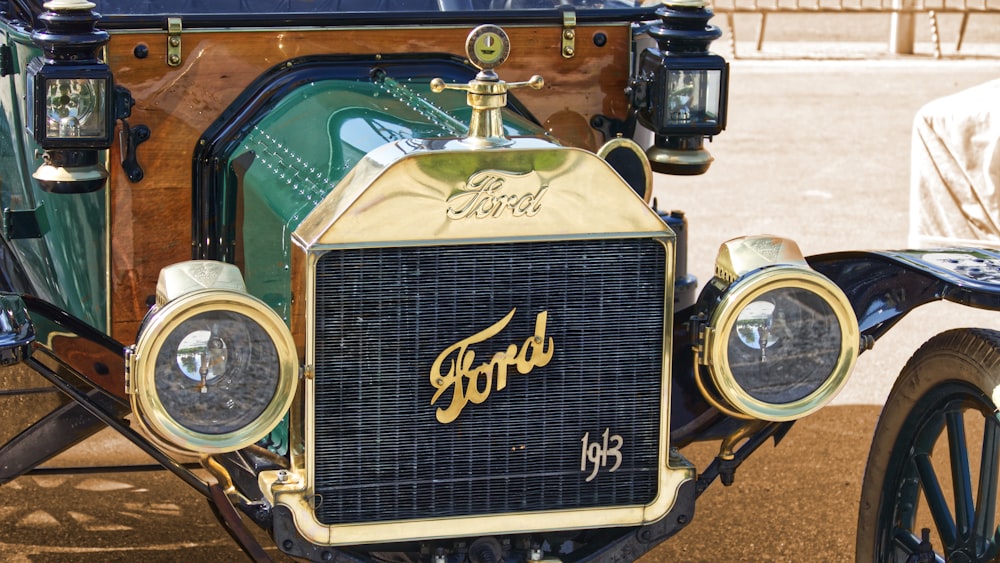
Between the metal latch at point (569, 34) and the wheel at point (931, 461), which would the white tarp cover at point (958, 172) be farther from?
the wheel at point (931, 461)

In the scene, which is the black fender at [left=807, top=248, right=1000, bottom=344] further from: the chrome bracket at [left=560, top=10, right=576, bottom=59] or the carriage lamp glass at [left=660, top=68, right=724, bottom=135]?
the chrome bracket at [left=560, top=10, right=576, bottom=59]

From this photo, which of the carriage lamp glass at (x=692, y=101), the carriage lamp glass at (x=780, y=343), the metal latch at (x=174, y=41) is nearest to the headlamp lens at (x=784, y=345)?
the carriage lamp glass at (x=780, y=343)

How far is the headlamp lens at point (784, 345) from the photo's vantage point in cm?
287

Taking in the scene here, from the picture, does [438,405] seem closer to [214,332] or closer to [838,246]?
[214,332]

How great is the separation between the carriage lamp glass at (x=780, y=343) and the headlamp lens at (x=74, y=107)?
1320 millimetres

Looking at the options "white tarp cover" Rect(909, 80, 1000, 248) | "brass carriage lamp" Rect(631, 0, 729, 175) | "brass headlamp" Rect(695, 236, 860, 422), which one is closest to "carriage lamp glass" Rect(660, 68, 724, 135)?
"brass carriage lamp" Rect(631, 0, 729, 175)

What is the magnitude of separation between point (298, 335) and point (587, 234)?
567 millimetres

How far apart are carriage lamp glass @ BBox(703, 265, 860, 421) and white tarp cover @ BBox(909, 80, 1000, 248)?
4.31m

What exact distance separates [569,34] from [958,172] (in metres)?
3.90

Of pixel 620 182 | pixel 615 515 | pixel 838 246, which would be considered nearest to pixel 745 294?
pixel 620 182

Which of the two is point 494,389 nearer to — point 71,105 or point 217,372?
point 217,372

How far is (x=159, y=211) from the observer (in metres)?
3.57

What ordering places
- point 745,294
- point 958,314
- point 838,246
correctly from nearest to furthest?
point 745,294
point 958,314
point 838,246

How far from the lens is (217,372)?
2.68 meters
